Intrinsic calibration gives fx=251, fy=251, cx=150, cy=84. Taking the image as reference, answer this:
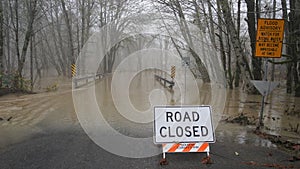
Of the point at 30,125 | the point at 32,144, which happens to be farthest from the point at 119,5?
the point at 32,144

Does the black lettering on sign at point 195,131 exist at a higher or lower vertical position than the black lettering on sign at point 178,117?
lower

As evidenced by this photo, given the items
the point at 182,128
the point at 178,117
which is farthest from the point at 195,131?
the point at 178,117

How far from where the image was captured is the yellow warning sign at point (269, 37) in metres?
6.54

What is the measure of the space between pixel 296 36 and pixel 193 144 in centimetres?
962

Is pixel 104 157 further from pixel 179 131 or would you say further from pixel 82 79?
pixel 82 79

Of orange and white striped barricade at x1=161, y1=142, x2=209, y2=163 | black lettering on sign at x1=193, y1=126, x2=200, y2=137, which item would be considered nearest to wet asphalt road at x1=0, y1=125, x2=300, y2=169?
orange and white striped barricade at x1=161, y1=142, x2=209, y2=163

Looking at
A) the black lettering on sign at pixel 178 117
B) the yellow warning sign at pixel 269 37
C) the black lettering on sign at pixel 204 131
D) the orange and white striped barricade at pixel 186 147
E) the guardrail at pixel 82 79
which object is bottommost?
the orange and white striped barricade at pixel 186 147

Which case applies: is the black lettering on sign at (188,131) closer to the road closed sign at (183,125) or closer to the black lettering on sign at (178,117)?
the road closed sign at (183,125)

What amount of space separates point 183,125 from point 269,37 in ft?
11.8

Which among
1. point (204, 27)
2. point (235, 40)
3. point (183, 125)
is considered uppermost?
point (204, 27)

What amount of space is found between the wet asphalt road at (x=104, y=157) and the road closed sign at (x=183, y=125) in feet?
1.29

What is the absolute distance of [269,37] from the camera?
6.58 m

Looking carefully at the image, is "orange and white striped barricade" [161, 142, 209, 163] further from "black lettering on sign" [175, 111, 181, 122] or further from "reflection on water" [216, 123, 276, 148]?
"reflection on water" [216, 123, 276, 148]

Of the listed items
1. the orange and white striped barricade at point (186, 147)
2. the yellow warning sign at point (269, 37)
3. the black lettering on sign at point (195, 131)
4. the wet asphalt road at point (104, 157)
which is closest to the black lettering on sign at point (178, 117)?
the black lettering on sign at point (195, 131)
